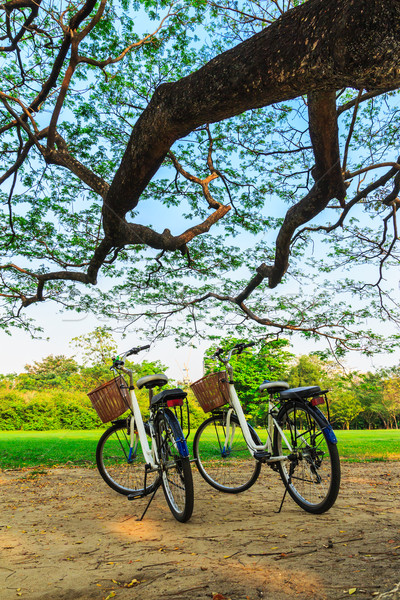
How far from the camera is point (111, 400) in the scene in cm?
368

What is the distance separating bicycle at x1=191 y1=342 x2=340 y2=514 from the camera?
2.90 meters

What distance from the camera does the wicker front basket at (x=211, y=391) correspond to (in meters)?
3.83

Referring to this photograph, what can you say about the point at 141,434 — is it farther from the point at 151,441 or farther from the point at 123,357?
the point at 123,357

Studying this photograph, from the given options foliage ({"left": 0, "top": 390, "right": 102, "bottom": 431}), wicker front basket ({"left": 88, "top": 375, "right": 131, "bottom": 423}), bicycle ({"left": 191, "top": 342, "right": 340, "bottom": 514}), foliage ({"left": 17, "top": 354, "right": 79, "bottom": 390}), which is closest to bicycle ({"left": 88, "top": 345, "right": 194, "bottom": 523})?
wicker front basket ({"left": 88, "top": 375, "right": 131, "bottom": 423})

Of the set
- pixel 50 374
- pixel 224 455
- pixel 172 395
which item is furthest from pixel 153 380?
pixel 50 374

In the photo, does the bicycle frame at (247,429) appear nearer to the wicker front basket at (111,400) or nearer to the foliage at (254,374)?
the wicker front basket at (111,400)

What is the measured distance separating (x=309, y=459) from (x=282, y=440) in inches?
17.3

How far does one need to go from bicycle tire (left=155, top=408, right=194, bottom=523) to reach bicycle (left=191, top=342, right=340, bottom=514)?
0.69 meters

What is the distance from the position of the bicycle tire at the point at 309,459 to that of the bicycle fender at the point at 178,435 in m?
0.78

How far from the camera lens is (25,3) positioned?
213 inches

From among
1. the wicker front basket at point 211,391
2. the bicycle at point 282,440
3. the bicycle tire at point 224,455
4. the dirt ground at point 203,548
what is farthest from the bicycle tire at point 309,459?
the wicker front basket at point 211,391

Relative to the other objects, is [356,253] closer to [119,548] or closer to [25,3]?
[25,3]

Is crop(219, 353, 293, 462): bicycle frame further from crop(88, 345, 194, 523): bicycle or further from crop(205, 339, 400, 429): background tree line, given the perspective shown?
crop(205, 339, 400, 429): background tree line

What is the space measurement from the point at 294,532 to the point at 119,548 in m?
1.04
